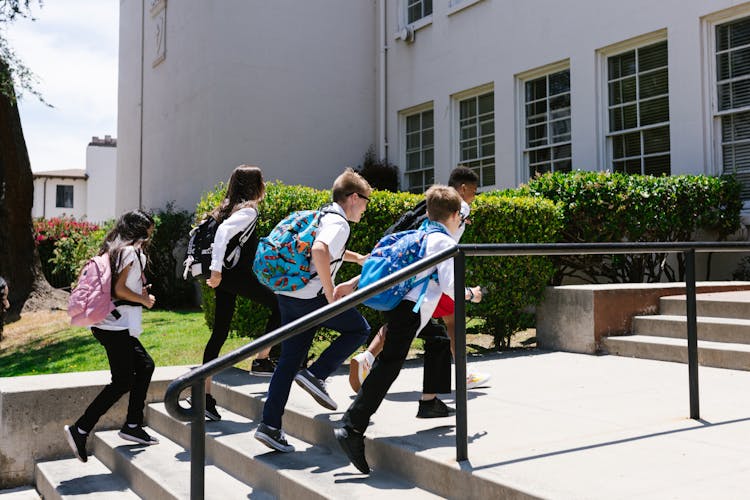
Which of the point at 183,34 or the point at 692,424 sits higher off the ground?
the point at 183,34

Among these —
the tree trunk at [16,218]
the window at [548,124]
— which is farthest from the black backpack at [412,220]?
the tree trunk at [16,218]

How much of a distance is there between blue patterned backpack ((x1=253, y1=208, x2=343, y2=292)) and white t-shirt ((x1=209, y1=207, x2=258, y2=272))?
0.63 metres

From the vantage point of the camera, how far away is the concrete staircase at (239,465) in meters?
3.76

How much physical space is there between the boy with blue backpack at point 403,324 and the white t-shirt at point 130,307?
201 cm

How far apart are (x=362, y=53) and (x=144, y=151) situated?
23.1ft

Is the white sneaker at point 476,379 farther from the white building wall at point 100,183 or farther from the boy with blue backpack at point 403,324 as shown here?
the white building wall at point 100,183

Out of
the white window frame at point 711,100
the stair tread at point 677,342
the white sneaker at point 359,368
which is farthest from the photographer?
the white window frame at point 711,100

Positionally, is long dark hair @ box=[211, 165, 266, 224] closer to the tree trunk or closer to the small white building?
the tree trunk

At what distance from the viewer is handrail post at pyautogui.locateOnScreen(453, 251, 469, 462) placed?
11.6 feet

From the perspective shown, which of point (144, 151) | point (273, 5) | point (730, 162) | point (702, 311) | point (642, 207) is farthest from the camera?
point (144, 151)

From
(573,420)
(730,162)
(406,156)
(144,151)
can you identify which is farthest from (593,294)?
(144,151)

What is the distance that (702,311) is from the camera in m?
6.98

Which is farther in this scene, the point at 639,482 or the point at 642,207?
the point at 642,207

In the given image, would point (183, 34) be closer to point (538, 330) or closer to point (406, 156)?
point (406, 156)
